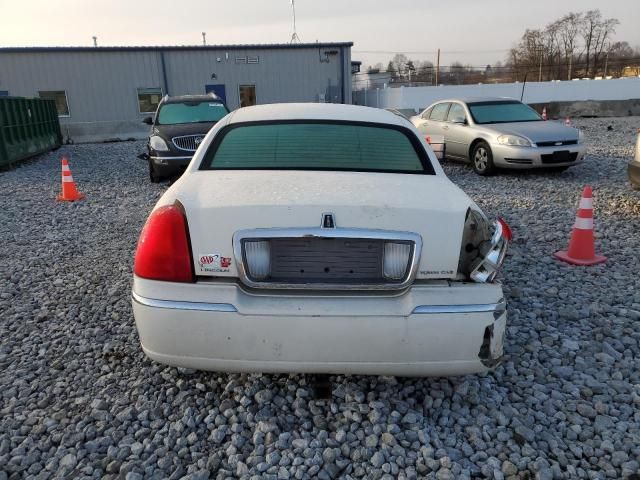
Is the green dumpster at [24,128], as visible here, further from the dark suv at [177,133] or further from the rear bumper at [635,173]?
the rear bumper at [635,173]

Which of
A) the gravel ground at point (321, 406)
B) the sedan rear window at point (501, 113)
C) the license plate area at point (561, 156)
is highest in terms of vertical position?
the sedan rear window at point (501, 113)

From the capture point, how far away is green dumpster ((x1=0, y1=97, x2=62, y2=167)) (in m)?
12.0

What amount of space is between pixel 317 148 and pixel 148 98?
23107mm

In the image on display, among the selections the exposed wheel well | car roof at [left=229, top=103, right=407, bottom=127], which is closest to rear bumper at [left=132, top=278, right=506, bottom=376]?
car roof at [left=229, top=103, right=407, bottom=127]

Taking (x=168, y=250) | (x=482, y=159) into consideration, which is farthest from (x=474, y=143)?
(x=168, y=250)

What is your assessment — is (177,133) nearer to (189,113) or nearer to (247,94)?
(189,113)

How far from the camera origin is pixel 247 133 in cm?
312

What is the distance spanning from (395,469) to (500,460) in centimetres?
49

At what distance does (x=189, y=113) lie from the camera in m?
10.3

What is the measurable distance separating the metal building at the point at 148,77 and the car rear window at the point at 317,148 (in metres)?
22.1

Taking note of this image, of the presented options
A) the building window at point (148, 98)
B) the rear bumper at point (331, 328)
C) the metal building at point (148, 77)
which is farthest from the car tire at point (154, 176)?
the building window at point (148, 98)

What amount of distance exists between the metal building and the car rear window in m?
22.1

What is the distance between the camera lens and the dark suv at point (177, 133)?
9.07 meters

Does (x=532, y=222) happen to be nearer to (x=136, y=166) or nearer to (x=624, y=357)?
(x=624, y=357)
